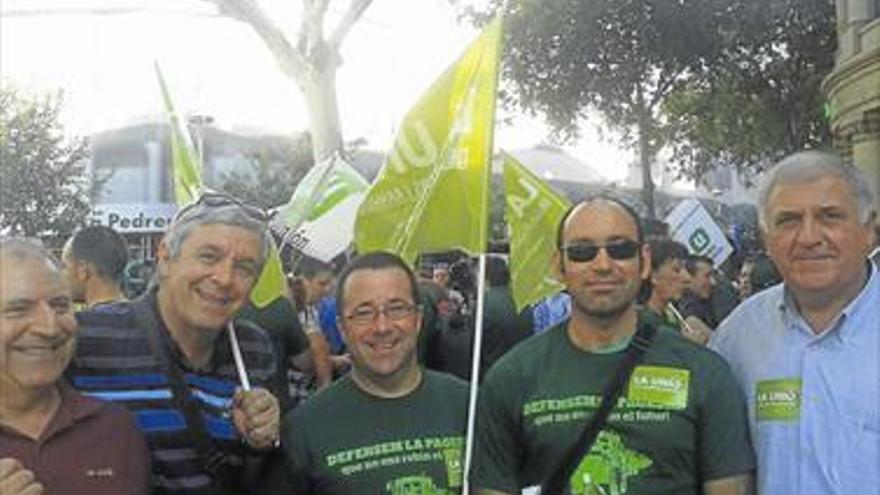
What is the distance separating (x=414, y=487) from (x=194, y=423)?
0.63 metres

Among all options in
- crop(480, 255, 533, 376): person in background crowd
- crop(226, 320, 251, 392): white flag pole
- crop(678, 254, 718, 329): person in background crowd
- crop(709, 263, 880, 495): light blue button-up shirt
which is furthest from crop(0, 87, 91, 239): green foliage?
crop(709, 263, 880, 495): light blue button-up shirt

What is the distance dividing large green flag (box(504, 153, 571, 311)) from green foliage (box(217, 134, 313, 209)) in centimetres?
2383

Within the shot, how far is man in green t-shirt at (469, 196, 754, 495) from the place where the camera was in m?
3.34

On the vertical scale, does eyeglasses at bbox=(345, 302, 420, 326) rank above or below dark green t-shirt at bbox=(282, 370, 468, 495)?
above

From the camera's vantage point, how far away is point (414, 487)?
340cm

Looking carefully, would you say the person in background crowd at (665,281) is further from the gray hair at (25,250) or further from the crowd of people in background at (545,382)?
the gray hair at (25,250)

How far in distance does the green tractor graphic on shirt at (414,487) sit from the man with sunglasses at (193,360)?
0.35 metres

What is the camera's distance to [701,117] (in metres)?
28.8

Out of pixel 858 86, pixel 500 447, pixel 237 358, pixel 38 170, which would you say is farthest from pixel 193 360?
pixel 38 170

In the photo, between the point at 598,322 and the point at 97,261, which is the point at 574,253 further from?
the point at 97,261

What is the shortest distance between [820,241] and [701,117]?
2611cm

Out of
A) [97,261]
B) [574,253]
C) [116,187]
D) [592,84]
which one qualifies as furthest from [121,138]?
[574,253]

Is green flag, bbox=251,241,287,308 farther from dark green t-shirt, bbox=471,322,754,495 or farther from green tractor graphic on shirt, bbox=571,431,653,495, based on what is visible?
green tractor graphic on shirt, bbox=571,431,653,495

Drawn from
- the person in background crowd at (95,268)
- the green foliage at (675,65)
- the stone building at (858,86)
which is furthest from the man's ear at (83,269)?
the green foliage at (675,65)
